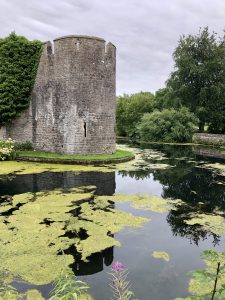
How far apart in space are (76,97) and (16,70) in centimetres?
421

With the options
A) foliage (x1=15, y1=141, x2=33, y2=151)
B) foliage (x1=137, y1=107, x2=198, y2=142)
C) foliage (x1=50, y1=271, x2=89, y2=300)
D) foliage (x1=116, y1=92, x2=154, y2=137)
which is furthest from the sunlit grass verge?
foliage (x1=116, y1=92, x2=154, y2=137)

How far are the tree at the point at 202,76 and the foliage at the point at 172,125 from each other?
153 centimetres

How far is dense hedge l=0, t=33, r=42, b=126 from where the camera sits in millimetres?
18531

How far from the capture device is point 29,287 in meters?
4.77

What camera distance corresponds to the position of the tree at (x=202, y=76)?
1315 inches

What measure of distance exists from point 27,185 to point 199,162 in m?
10.5

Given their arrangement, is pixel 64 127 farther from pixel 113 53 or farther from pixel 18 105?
pixel 113 53

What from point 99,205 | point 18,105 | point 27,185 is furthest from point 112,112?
point 99,205

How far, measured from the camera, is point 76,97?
56.7 ft

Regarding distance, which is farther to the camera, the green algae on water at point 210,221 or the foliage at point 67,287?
the green algae on water at point 210,221

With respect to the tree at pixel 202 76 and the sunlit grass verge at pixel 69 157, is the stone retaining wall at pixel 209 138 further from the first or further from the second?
the sunlit grass verge at pixel 69 157

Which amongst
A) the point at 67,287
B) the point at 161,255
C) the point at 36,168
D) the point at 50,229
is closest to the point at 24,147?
the point at 36,168

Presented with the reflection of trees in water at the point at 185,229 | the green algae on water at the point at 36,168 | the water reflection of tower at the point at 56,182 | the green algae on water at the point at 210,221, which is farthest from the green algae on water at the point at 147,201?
the green algae on water at the point at 36,168

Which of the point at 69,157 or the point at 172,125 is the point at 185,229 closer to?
the point at 69,157
